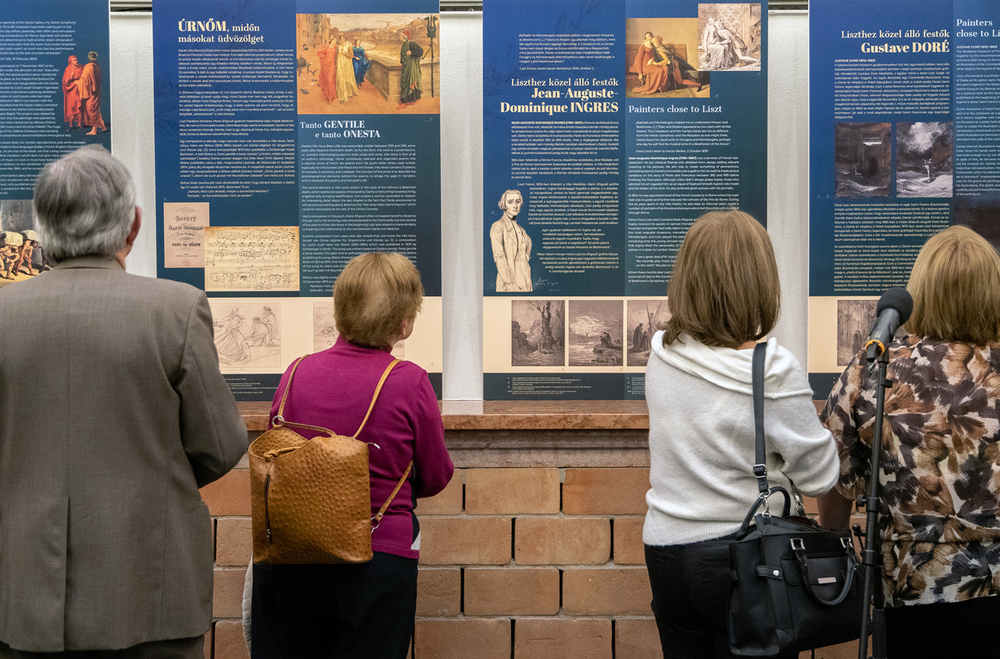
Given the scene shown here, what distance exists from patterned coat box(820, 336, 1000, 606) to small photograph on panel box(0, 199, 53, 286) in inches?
115

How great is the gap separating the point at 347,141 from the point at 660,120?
119 centimetres

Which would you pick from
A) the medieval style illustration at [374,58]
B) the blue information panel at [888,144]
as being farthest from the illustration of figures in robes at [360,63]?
the blue information panel at [888,144]

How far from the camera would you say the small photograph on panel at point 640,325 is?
10.4 feet

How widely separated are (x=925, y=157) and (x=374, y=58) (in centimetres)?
211

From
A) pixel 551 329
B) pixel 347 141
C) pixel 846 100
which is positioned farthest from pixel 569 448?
pixel 846 100

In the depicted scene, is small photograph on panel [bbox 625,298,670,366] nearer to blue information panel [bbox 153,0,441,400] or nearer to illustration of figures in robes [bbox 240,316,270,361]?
blue information panel [bbox 153,0,441,400]

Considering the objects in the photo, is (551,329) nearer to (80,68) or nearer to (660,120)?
(660,120)

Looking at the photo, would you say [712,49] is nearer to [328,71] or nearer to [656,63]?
[656,63]

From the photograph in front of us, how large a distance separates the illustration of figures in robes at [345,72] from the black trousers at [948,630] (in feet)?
8.08

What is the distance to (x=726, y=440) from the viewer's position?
1.81 metres

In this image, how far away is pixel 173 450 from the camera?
174 cm

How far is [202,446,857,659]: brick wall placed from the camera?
2.98m

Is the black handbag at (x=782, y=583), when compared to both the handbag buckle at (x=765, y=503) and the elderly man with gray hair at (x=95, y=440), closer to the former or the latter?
the handbag buckle at (x=765, y=503)

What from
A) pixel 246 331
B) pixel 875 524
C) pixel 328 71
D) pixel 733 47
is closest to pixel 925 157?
pixel 733 47
